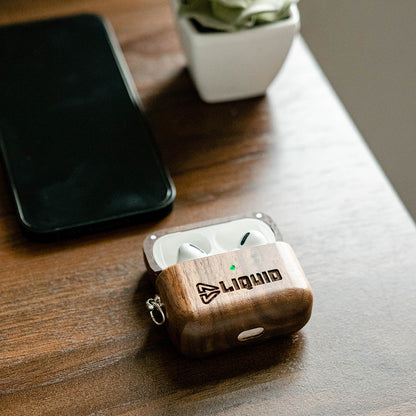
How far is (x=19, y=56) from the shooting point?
790mm

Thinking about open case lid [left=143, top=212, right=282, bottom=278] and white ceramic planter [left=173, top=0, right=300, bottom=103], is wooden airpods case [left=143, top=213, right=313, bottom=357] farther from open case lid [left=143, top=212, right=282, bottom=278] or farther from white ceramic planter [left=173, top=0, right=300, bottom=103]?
white ceramic planter [left=173, top=0, right=300, bottom=103]

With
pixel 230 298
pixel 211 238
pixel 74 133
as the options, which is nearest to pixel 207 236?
pixel 211 238

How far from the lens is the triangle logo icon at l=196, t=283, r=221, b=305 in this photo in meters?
0.53

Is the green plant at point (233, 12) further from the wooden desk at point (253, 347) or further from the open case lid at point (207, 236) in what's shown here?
the open case lid at point (207, 236)

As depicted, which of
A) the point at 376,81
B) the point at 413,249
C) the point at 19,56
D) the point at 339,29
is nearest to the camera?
the point at 413,249

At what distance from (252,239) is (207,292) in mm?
88

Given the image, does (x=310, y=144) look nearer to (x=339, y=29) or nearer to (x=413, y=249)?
(x=413, y=249)

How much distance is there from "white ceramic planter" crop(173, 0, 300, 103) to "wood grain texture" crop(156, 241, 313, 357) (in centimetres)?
26

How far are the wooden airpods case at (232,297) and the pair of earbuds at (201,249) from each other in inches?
0.5

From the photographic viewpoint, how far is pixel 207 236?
62 cm

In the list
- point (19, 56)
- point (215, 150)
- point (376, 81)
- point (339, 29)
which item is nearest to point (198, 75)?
point (215, 150)

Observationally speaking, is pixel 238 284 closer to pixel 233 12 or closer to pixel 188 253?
pixel 188 253

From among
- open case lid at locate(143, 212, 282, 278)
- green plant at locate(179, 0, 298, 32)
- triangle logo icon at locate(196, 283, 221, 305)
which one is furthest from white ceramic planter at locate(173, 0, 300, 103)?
triangle logo icon at locate(196, 283, 221, 305)

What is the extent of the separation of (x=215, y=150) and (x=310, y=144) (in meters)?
0.11
